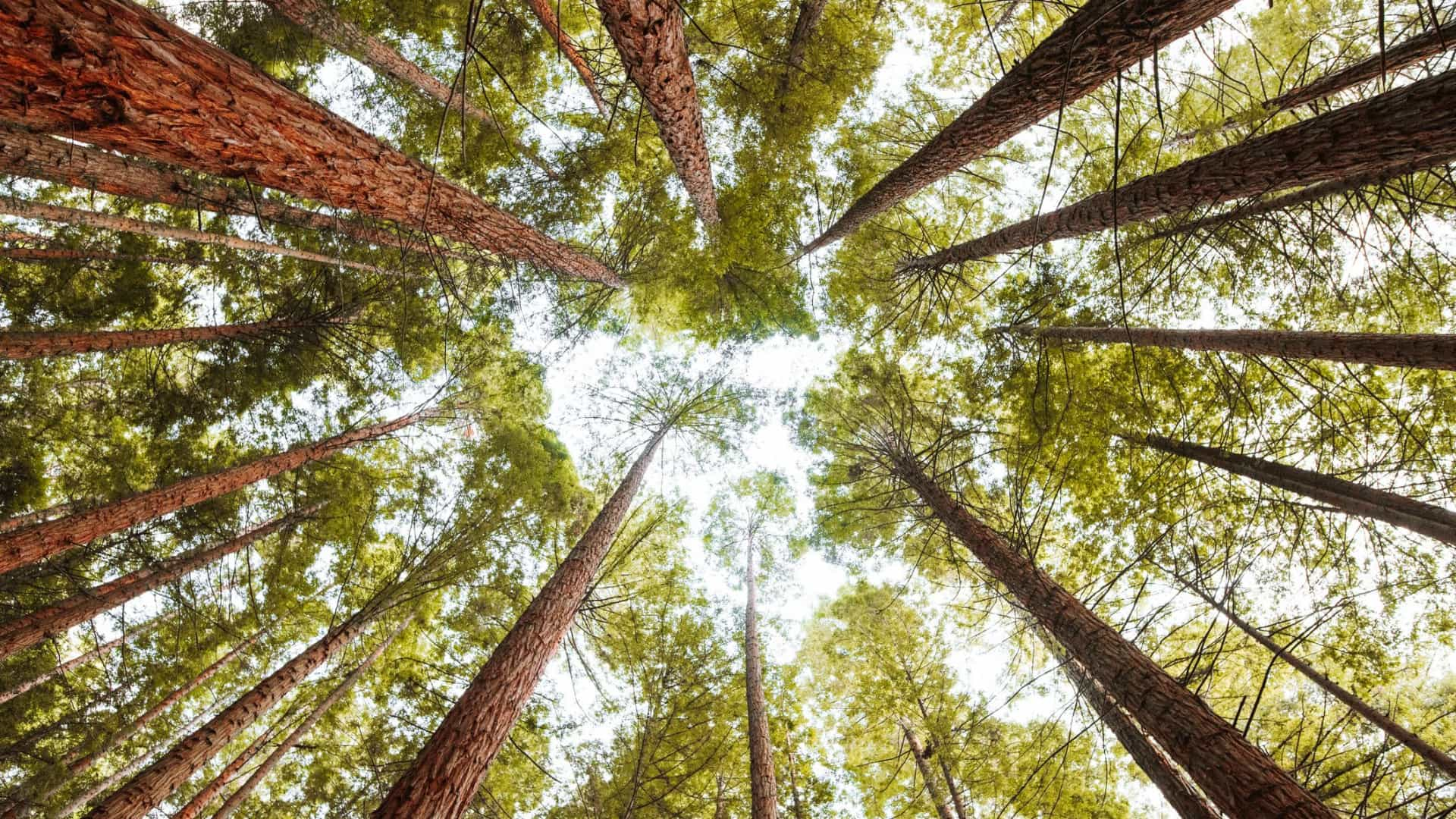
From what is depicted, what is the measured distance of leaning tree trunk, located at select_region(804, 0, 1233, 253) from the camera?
109 inches

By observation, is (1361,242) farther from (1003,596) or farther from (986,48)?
(986,48)

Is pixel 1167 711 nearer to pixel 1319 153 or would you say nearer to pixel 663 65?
pixel 1319 153

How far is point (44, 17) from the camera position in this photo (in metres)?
1.89

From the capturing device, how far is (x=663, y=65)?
3.96 m

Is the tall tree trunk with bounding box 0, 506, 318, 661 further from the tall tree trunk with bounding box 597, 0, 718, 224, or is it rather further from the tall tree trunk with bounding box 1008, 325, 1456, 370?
the tall tree trunk with bounding box 1008, 325, 1456, 370

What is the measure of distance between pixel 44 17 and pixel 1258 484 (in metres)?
10.4

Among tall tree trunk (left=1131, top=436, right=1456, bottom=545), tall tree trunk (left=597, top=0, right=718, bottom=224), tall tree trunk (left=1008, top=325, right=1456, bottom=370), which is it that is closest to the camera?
tall tree trunk (left=597, top=0, right=718, bottom=224)

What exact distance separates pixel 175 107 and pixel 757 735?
737 cm

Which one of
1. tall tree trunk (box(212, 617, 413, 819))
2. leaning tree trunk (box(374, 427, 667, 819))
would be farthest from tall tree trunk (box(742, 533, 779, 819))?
tall tree trunk (box(212, 617, 413, 819))

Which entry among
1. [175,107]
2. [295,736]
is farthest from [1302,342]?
[295,736]

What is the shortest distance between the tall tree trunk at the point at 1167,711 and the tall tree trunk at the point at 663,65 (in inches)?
182

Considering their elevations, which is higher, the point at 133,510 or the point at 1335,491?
the point at 1335,491

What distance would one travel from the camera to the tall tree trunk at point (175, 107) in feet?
6.33

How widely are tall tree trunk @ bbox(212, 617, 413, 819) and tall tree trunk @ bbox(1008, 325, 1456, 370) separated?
A: 358 inches
